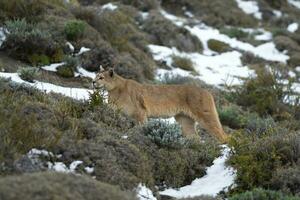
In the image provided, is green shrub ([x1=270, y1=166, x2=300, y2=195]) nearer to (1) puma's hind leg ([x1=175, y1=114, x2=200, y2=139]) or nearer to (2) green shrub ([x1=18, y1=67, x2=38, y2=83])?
(1) puma's hind leg ([x1=175, y1=114, x2=200, y2=139])

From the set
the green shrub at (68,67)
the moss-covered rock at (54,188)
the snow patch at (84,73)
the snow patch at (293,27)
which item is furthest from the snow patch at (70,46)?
the snow patch at (293,27)

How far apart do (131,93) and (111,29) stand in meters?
7.34

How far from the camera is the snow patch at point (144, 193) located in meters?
7.47

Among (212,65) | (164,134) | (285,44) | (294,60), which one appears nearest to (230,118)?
(164,134)

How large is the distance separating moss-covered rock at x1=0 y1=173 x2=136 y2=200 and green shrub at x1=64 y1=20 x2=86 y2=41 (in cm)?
1040

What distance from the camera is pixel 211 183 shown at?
342 inches

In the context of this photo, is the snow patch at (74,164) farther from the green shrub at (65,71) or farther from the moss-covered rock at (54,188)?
the green shrub at (65,71)

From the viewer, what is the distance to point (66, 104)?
30.6ft

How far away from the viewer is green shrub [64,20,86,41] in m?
16.4

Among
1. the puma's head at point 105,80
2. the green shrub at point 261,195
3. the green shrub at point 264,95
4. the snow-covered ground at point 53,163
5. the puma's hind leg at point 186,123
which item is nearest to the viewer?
the snow-covered ground at point 53,163

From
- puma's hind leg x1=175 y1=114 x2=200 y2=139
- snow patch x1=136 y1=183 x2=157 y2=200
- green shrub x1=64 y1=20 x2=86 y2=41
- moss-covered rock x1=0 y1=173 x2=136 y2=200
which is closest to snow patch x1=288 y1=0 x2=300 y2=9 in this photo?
green shrub x1=64 y1=20 x2=86 y2=41

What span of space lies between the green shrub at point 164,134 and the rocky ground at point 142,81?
18mm

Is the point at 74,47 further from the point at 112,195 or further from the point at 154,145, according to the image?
the point at 112,195

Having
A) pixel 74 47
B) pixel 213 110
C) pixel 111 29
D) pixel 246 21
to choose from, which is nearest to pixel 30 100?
pixel 213 110
